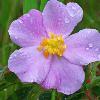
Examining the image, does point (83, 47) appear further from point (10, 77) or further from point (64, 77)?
point (10, 77)

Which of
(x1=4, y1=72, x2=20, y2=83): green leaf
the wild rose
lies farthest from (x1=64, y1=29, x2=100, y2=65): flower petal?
(x1=4, y1=72, x2=20, y2=83): green leaf

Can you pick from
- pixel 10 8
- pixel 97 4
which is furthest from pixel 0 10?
pixel 97 4

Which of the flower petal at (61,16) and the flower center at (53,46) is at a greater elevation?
the flower petal at (61,16)

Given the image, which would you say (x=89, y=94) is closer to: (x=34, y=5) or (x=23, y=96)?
(x=23, y=96)

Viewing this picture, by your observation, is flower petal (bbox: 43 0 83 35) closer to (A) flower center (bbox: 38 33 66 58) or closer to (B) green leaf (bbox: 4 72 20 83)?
(A) flower center (bbox: 38 33 66 58)

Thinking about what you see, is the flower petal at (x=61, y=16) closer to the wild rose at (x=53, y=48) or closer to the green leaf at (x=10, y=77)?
the wild rose at (x=53, y=48)

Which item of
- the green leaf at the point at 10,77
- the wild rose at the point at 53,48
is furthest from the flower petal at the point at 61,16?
the green leaf at the point at 10,77
